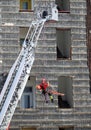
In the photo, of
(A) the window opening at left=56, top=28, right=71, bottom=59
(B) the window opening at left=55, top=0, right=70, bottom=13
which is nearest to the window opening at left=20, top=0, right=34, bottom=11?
(B) the window opening at left=55, top=0, right=70, bottom=13

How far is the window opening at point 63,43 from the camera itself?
3916cm

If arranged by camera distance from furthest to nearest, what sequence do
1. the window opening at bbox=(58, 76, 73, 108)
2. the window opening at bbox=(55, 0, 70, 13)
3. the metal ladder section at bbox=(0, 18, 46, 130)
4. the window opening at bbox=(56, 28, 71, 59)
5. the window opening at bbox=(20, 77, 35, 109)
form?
the window opening at bbox=(55, 0, 70, 13)
the window opening at bbox=(56, 28, 71, 59)
the window opening at bbox=(58, 76, 73, 108)
the window opening at bbox=(20, 77, 35, 109)
the metal ladder section at bbox=(0, 18, 46, 130)

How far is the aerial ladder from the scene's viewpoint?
29484 mm

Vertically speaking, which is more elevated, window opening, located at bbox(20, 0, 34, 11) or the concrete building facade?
window opening, located at bbox(20, 0, 34, 11)

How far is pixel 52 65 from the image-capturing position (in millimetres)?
38062

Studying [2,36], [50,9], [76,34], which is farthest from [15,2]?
[50,9]

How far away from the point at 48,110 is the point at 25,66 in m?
7.98

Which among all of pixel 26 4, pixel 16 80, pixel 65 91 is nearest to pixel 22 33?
pixel 26 4

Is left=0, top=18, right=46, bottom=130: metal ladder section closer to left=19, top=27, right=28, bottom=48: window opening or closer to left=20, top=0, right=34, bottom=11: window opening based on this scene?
left=19, top=27, right=28, bottom=48: window opening

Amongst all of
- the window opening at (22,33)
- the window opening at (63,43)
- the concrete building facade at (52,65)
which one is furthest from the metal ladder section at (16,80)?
the window opening at (63,43)

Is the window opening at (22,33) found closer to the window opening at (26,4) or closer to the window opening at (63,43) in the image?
the window opening at (26,4)

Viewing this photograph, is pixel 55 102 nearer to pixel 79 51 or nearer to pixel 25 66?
pixel 79 51

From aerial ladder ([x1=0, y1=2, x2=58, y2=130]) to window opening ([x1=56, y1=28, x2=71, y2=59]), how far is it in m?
8.35

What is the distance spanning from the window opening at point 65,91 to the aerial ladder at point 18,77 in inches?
343
